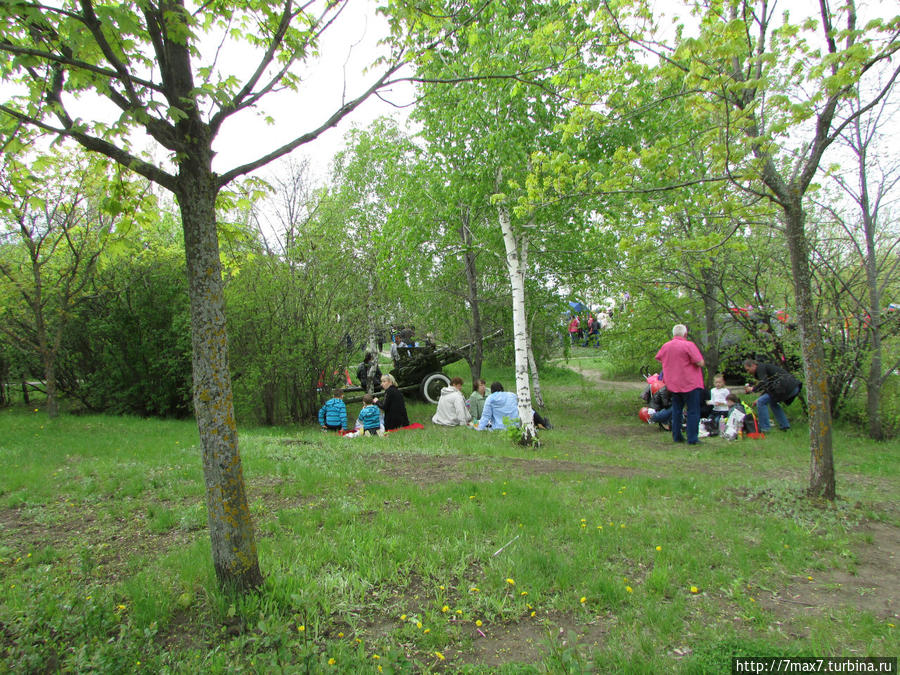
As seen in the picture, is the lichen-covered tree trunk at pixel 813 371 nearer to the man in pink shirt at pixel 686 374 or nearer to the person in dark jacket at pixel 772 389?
the man in pink shirt at pixel 686 374

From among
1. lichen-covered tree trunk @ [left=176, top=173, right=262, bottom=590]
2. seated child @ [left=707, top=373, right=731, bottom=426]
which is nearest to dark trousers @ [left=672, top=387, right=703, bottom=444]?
seated child @ [left=707, top=373, right=731, bottom=426]

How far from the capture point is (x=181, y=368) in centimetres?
1121

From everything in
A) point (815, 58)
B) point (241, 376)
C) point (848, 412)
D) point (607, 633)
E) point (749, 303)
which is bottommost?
point (607, 633)

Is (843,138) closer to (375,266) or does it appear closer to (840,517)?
(840,517)

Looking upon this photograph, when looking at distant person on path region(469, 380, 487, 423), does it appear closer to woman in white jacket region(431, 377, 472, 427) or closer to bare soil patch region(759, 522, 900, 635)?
woman in white jacket region(431, 377, 472, 427)

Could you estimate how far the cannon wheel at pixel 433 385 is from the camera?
1370 cm

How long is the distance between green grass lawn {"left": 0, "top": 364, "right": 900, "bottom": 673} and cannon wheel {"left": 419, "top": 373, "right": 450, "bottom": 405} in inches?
290

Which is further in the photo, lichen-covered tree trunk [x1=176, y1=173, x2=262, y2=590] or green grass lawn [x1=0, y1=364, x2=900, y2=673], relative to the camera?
lichen-covered tree trunk [x1=176, y1=173, x2=262, y2=590]

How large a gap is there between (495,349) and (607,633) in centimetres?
1200

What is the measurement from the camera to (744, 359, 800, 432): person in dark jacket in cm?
865

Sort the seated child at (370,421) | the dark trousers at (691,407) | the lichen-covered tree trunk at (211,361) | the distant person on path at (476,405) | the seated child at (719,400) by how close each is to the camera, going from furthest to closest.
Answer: the distant person on path at (476,405) → the seated child at (370,421) → the seated child at (719,400) → the dark trousers at (691,407) → the lichen-covered tree trunk at (211,361)

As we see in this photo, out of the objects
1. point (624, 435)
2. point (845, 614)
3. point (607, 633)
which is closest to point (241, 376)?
point (624, 435)

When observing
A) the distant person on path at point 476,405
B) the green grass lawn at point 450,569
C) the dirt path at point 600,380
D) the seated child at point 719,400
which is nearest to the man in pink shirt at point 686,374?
the seated child at point 719,400

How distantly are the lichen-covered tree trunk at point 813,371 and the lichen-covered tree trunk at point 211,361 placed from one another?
191 inches
